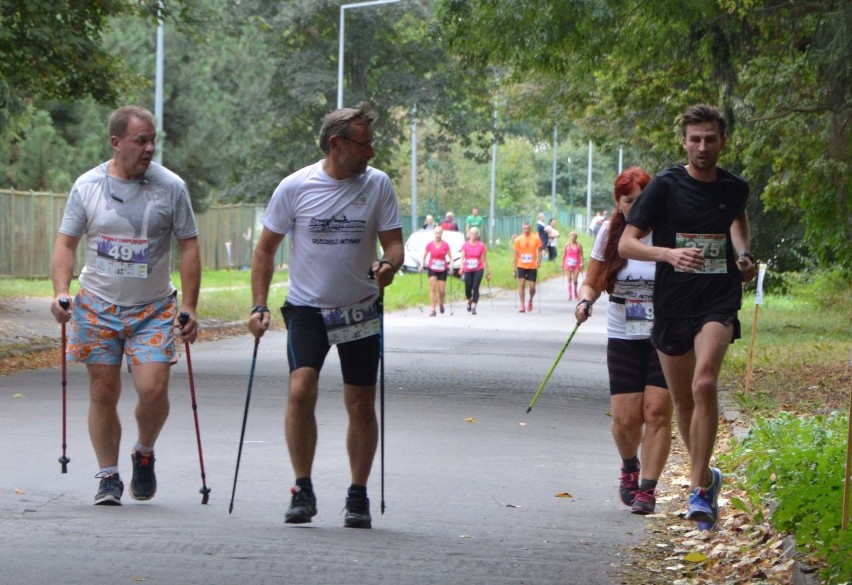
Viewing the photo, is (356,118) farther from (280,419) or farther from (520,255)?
(520,255)

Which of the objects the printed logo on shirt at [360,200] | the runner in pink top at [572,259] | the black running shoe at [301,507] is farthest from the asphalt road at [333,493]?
the runner in pink top at [572,259]

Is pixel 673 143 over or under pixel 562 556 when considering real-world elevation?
over

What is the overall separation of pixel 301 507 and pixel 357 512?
28 centimetres

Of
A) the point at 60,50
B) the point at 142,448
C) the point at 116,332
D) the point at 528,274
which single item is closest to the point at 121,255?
the point at 116,332

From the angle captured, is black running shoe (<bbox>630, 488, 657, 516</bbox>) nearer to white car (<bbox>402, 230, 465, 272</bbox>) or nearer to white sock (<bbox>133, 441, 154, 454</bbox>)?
white sock (<bbox>133, 441, 154, 454</bbox>)

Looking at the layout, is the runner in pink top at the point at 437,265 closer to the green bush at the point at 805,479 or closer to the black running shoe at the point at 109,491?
the green bush at the point at 805,479

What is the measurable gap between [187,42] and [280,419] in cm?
3013

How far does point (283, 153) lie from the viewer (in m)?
57.2

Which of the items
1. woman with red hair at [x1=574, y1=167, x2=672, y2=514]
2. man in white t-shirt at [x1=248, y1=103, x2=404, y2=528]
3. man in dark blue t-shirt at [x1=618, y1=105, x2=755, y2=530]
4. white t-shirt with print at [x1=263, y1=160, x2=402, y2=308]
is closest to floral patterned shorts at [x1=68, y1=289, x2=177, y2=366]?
man in white t-shirt at [x1=248, y1=103, x2=404, y2=528]

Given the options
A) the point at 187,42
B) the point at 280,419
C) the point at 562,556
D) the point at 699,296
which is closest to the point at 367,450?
the point at 562,556

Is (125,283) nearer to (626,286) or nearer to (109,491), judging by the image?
(109,491)

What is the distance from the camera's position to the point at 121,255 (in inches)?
311

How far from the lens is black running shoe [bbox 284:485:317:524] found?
746 cm

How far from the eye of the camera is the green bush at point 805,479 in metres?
6.32
